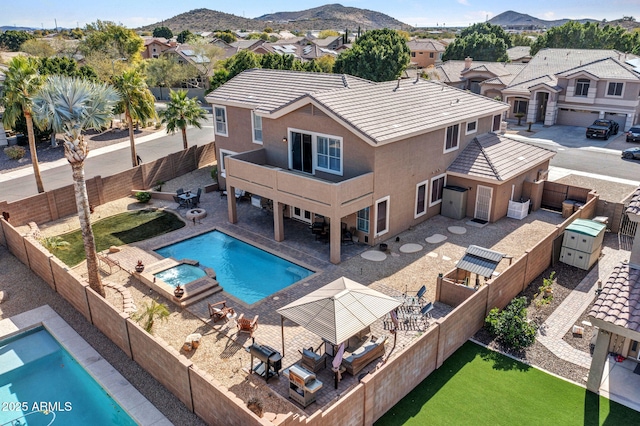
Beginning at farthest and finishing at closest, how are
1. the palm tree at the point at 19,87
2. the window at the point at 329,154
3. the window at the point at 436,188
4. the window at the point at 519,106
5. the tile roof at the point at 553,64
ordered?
the window at the point at 519,106 < the tile roof at the point at 553,64 < the window at the point at 436,188 < the palm tree at the point at 19,87 < the window at the point at 329,154

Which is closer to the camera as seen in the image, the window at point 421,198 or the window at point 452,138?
the window at point 421,198

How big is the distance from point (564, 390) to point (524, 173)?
52.9ft

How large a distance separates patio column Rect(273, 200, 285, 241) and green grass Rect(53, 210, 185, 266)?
6.10 metres

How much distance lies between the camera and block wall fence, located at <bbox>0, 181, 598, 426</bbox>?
39.2 ft

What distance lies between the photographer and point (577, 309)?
61.7ft

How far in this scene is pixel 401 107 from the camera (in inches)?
1003

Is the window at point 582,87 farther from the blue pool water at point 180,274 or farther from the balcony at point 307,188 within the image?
the blue pool water at point 180,274

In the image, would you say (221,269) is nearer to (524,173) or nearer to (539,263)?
(539,263)

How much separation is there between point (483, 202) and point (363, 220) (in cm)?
744

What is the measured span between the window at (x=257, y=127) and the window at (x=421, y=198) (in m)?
10.1

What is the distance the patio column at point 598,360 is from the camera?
44.5ft

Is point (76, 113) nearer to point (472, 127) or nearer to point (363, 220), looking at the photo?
point (363, 220)

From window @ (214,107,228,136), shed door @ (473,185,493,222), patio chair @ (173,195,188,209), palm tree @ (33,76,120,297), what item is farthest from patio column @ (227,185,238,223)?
shed door @ (473,185,493,222)

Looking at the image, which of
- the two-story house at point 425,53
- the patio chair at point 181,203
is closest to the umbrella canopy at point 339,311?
the patio chair at point 181,203
